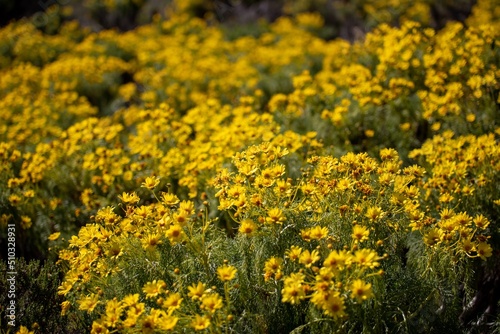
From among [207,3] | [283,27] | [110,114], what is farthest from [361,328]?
[207,3]

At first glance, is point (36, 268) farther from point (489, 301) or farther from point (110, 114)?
point (110, 114)

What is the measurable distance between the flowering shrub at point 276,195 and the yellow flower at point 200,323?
0.01 m

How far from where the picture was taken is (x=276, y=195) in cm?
270

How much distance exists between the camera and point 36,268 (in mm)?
3074

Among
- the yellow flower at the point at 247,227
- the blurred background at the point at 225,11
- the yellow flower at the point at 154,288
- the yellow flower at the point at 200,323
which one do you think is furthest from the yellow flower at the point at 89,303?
the blurred background at the point at 225,11

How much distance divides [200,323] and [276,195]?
2.78 ft

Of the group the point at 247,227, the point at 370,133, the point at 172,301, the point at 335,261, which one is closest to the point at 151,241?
the point at 172,301

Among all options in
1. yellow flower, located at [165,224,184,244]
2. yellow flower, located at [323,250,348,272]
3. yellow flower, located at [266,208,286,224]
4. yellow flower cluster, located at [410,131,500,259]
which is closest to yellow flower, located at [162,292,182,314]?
yellow flower, located at [165,224,184,244]

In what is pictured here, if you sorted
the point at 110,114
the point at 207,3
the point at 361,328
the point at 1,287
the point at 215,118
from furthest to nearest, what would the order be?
the point at 207,3 → the point at 110,114 → the point at 215,118 → the point at 1,287 → the point at 361,328

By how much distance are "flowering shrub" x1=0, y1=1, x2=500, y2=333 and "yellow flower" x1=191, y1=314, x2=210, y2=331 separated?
0.03ft

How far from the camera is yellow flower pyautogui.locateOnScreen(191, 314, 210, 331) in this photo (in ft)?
6.88

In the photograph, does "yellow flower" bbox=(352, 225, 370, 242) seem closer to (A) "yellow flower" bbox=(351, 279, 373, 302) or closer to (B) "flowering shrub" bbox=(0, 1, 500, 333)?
(B) "flowering shrub" bbox=(0, 1, 500, 333)

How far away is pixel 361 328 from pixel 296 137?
1.63 metres

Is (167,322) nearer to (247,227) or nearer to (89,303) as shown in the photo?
(89,303)
